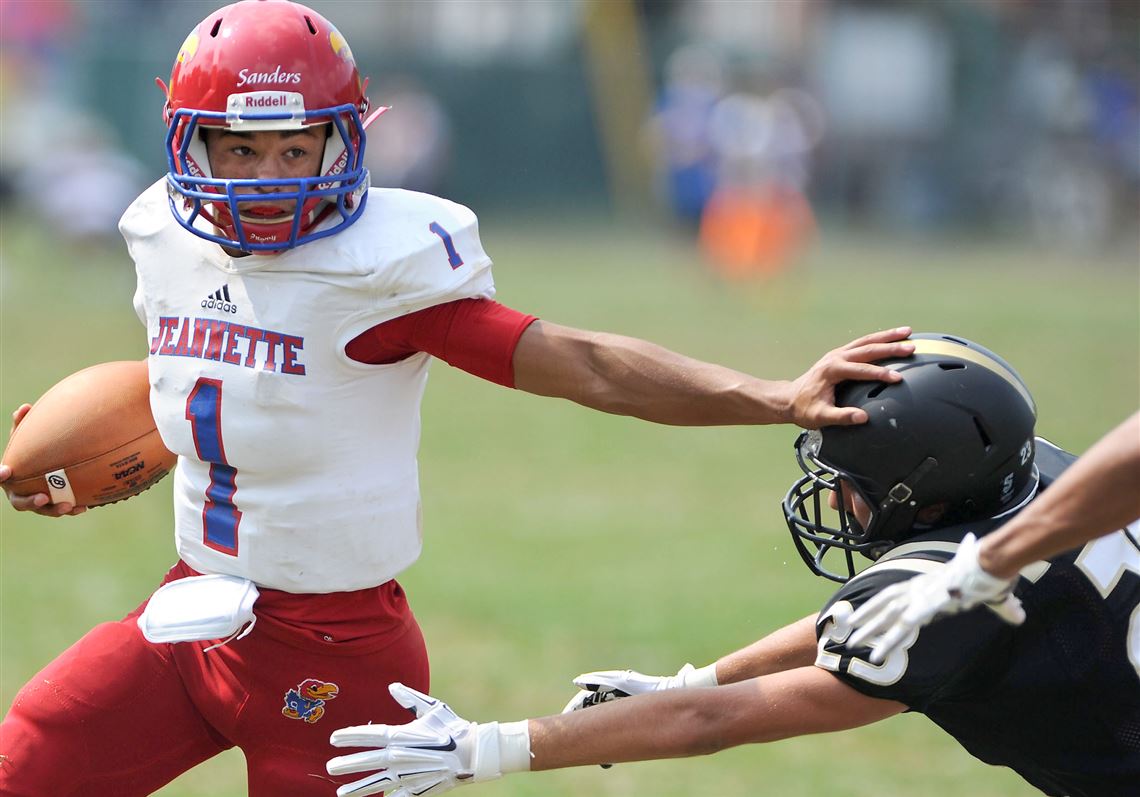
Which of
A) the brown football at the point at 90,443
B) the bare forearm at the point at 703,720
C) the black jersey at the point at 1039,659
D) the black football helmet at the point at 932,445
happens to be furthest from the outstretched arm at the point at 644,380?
the brown football at the point at 90,443

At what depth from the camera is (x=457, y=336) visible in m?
3.01

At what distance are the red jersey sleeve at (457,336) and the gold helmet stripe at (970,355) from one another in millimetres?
786

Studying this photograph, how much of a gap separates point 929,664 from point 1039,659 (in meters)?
0.24

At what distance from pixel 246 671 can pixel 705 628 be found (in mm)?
3151

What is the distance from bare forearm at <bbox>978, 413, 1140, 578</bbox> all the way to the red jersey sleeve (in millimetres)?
1080

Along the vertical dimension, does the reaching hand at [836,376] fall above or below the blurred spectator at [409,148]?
above

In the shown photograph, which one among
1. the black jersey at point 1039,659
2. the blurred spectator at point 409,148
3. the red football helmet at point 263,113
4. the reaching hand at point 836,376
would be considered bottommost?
the blurred spectator at point 409,148

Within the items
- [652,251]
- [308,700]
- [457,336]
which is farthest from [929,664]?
[652,251]

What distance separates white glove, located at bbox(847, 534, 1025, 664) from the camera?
239cm

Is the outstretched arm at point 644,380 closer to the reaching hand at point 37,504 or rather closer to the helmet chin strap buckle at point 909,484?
the helmet chin strap buckle at point 909,484

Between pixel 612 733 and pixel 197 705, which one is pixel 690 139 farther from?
pixel 612 733

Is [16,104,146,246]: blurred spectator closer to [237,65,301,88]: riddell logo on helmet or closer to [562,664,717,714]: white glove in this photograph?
[237,65,301,88]: riddell logo on helmet

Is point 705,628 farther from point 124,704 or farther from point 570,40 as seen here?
point 570,40

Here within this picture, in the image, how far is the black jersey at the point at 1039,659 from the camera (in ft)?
8.63
